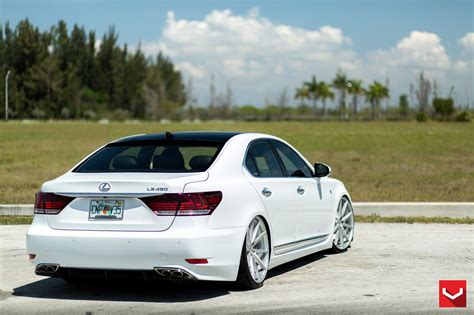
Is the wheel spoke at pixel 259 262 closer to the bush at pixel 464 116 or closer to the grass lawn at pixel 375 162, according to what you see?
the grass lawn at pixel 375 162

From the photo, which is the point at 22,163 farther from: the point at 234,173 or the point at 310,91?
the point at 310,91

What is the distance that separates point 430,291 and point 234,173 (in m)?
2.14

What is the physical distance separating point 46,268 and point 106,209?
0.80 m

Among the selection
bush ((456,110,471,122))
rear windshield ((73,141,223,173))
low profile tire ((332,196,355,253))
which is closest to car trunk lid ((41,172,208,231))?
rear windshield ((73,141,223,173))

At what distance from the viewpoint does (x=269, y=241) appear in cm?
844

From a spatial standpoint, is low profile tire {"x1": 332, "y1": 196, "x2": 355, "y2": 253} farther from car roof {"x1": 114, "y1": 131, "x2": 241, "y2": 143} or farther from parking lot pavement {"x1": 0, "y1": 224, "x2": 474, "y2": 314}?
car roof {"x1": 114, "y1": 131, "x2": 241, "y2": 143}

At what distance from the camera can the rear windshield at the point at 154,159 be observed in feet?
26.4

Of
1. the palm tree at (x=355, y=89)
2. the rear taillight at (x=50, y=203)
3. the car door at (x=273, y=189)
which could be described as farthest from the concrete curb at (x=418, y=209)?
the palm tree at (x=355, y=89)

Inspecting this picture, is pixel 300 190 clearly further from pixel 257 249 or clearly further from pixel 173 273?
pixel 173 273

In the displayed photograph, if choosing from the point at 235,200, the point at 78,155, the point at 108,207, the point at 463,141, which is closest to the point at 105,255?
the point at 108,207

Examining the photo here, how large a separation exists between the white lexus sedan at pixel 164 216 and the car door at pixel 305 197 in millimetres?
602

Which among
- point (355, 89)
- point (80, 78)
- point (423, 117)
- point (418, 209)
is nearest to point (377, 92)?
point (355, 89)

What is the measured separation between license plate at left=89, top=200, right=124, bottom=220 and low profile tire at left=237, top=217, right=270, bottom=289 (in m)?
1.21

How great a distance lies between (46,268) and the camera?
768 cm
